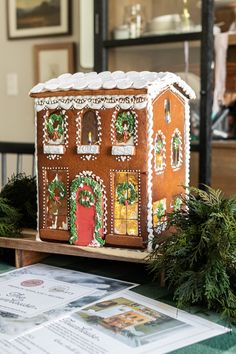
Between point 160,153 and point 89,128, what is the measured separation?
0.15 metres

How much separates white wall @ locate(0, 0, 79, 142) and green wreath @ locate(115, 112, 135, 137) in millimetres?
2317

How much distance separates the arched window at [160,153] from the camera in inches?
39.5

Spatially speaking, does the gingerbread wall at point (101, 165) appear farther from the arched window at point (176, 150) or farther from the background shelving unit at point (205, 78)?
the background shelving unit at point (205, 78)

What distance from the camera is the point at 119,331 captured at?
30.0 inches

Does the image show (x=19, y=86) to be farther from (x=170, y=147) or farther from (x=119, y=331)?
(x=119, y=331)

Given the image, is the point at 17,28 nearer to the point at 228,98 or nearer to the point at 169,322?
the point at 228,98

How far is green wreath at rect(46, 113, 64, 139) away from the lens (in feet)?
3.37

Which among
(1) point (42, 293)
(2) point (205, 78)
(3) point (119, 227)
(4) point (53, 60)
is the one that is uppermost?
(4) point (53, 60)

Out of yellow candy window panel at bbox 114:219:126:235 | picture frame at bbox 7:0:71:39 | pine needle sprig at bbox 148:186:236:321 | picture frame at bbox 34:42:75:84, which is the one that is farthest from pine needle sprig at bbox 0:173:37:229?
picture frame at bbox 7:0:71:39

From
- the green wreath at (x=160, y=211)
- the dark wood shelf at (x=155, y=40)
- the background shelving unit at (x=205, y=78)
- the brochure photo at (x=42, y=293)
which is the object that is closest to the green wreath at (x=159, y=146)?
the green wreath at (x=160, y=211)

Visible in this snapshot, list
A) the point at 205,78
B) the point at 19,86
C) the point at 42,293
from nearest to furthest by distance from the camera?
1. the point at 42,293
2. the point at 205,78
3. the point at 19,86

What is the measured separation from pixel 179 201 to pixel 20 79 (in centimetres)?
242

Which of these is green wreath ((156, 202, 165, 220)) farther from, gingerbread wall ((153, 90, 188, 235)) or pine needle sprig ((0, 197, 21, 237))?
pine needle sprig ((0, 197, 21, 237))

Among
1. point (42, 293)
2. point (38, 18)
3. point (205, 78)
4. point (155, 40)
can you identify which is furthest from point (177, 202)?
point (38, 18)
